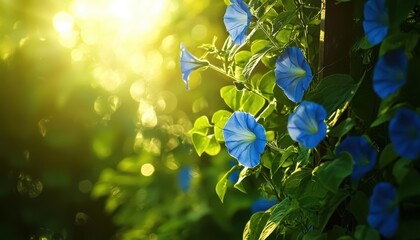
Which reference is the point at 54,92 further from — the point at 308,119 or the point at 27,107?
the point at 308,119

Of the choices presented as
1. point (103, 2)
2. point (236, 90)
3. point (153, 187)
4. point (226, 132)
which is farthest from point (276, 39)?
point (103, 2)

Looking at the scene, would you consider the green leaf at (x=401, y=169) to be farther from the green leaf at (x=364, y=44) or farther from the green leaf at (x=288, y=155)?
the green leaf at (x=288, y=155)

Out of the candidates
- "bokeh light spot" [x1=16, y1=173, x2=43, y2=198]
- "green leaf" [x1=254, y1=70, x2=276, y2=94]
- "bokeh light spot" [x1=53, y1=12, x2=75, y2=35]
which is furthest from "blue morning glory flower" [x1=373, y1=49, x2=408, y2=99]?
"bokeh light spot" [x1=16, y1=173, x2=43, y2=198]

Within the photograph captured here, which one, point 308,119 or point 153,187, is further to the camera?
point 153,187

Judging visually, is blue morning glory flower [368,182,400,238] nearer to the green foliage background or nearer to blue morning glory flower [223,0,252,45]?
blue morning glory flower [223,0,252,45]

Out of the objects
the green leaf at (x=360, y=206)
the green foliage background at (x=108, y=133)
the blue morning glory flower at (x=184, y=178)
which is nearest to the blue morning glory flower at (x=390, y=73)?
the green leaf at (x=360, y=206)

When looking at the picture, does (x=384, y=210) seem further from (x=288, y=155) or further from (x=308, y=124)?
(x=288, y=155)

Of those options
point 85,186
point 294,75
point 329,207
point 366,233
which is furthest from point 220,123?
point 85,186
